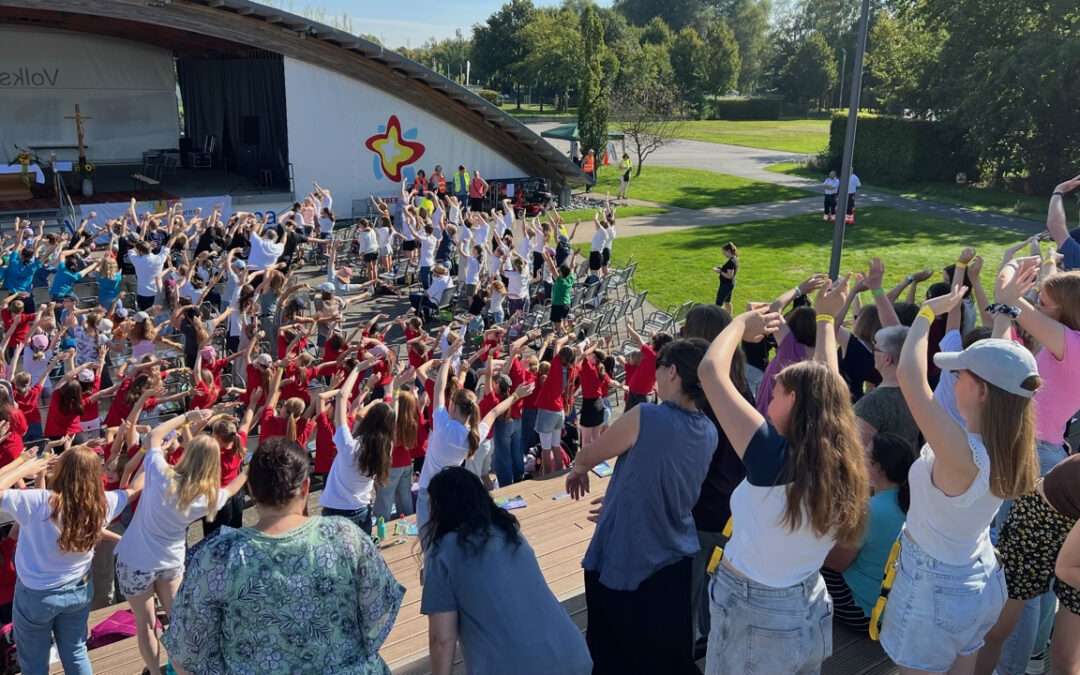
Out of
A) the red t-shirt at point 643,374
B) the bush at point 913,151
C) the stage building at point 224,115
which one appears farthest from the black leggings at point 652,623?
the bush at point 913,151

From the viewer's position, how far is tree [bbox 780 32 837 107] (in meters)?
63.6

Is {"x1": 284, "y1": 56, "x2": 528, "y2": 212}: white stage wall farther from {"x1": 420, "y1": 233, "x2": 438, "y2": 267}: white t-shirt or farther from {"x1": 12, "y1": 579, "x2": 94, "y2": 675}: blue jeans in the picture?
{"x1": 12, "y1": 579, "x2": 94, "y2": 675}: blue jeans

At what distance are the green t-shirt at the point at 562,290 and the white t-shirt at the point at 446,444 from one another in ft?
22.3

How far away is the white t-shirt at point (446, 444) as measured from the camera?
584 centimetres

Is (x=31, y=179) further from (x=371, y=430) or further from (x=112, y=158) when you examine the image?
(x=371, y=430)

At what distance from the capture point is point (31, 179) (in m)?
22.2

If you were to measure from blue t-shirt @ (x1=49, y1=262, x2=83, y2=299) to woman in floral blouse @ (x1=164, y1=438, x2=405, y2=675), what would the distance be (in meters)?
10.7

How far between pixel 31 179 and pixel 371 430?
21008 millimetres

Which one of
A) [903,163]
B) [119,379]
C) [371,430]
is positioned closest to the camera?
[371,430]

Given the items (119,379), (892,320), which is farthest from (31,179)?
(892,320)

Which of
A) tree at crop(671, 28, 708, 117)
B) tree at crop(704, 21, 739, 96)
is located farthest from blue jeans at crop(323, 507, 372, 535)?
tree at crop(704, 21, 739, 96)

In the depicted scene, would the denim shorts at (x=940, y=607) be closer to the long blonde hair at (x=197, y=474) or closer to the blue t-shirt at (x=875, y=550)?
the blue t-shirt at (x=875, y=550)

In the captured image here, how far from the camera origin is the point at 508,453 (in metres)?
8.25

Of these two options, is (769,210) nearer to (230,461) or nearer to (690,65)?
(230,461)
